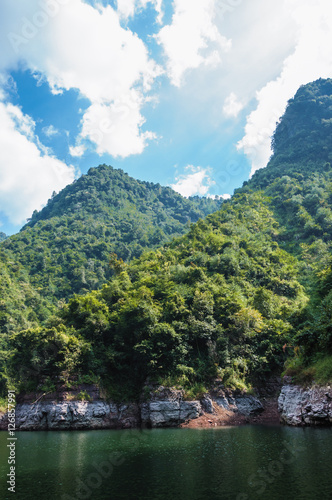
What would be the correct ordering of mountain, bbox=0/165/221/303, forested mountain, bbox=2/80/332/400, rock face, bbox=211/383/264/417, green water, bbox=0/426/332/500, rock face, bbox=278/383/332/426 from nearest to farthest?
green water, bbox=0/426/332/500
rock face, bbox=278/383/332/426
rock face, bbox=211/383/264/417
forested mountain, bbox=2/80/332/400
mountain, bbox=0/165/221/303

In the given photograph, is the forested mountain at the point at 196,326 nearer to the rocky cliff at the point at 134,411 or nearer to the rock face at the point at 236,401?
the rock face at the point at 236,401

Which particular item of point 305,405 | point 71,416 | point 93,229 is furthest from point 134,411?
point 93,229

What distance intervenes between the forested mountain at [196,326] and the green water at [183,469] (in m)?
9.03

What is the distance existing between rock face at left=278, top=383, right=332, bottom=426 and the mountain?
51.6 metres

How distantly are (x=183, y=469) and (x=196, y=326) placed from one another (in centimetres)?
2446

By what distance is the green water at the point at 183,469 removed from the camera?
455 inches

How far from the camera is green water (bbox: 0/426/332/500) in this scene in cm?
1156

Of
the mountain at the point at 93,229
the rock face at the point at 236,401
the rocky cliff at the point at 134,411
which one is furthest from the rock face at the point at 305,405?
the mountain at the point at 93,229

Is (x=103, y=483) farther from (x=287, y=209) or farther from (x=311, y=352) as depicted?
(x=287, y=209)

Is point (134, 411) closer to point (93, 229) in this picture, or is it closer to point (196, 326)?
point (196, 326)

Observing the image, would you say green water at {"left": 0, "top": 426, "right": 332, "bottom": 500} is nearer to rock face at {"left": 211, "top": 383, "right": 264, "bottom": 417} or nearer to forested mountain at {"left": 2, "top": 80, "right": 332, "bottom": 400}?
forested mountain at {"left": 2, "top": 80, "right": 332, "bottom": 400}

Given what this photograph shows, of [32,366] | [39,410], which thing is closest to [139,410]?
[39,410]

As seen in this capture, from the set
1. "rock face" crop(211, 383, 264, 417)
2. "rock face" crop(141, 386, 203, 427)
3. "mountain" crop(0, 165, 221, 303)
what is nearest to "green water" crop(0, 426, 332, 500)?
"rock face" crop(141, 386, 203, 427)

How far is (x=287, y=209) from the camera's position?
75875 millimetres
